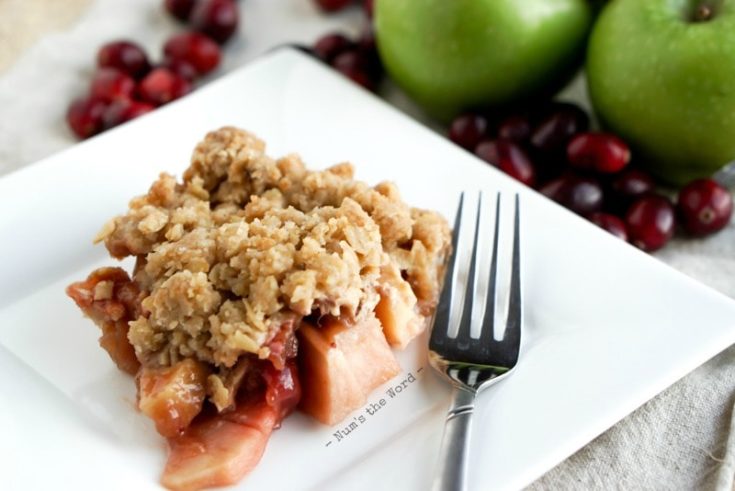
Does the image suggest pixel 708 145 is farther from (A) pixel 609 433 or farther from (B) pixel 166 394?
(B) pixel 166 394

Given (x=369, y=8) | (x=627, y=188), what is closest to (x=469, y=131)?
(x=627, y=188)

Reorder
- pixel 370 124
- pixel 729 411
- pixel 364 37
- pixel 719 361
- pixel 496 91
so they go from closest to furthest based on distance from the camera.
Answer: pixel 729 411
pixel 719 361
pixel 370 124
pixel 496 91
pixel 364 37

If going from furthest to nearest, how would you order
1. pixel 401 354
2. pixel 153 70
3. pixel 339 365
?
pixel 153 70
pixel 401 354
pixel 339 365

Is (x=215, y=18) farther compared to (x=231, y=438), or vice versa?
(x=215, y=18)

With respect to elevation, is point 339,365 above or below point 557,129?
above

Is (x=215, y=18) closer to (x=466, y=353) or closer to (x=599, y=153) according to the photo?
(x=599, y=153)

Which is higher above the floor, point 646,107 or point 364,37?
point 364,37

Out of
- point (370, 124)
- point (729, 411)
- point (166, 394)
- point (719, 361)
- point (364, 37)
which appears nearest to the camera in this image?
point (166, 394)

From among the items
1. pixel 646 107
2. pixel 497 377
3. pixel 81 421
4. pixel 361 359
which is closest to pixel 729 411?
pixel 497 377
